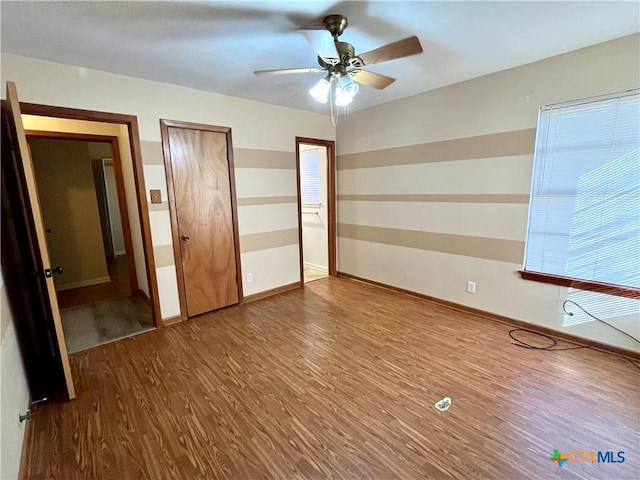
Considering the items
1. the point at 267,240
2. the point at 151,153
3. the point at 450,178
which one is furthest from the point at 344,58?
the point at 267,240

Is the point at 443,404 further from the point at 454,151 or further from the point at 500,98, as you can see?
the point at 500,98

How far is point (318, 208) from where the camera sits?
504 centimetres

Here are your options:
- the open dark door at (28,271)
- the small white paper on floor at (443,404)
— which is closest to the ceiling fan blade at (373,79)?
the open dark door at (28,271)

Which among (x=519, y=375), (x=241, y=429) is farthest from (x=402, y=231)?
(x=241, y=429)

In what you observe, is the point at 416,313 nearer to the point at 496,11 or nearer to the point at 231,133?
the point at 496,11

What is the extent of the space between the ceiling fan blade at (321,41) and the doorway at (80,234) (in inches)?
115

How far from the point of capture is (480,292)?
10.6 feet

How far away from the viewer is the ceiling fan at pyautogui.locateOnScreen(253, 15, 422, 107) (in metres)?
1.78

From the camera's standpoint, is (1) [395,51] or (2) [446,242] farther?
(2) [446,242]

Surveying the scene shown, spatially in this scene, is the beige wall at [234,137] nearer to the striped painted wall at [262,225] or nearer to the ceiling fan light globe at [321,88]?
the striped painted wall at [262,225]

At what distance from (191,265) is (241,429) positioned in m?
1.98

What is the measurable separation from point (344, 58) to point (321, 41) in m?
0.41

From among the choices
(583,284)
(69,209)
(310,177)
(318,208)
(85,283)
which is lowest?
(85,283)

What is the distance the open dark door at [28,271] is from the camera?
185 cm
